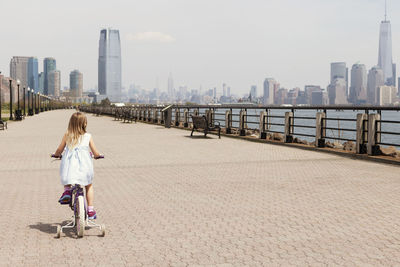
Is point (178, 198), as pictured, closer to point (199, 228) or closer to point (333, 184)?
point (199, 228)

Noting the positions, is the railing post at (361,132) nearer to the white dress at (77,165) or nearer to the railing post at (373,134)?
the railing post at (373,134)

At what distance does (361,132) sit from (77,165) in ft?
30.3

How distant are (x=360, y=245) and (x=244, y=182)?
398cm

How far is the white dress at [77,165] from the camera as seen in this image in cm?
491

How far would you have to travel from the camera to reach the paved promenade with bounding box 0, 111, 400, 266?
437cm

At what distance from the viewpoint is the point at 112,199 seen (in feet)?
23.0

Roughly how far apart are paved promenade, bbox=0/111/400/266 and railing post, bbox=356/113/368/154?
130 centimetres

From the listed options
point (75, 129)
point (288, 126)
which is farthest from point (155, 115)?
point (75, 129)

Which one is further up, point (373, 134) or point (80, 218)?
point (373, 134)

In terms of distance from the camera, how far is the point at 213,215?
6.01 meters

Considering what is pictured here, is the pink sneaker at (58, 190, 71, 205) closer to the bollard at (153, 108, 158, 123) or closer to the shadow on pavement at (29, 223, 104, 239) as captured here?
the shadow on pavement at (29, 223, 104, 239)

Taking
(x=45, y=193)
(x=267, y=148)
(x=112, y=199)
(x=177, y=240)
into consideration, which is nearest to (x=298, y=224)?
(x=177, y=240)

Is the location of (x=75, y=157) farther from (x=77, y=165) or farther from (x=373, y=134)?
(x=373, y=134)

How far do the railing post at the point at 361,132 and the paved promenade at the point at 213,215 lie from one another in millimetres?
1304
